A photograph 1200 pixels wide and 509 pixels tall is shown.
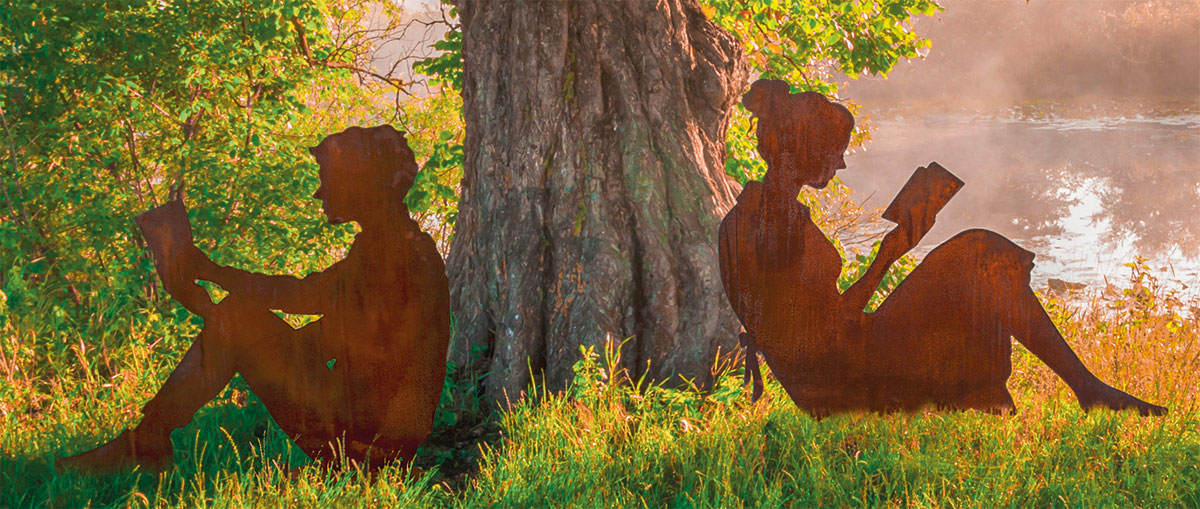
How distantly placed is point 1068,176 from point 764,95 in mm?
14957

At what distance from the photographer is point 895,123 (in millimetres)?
21844

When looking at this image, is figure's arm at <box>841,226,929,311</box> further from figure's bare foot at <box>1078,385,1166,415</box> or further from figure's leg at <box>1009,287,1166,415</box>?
figure's bare foot at <box>1078,385,1166,415</box>

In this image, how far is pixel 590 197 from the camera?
3996 mm

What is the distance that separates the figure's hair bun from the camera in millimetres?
3051

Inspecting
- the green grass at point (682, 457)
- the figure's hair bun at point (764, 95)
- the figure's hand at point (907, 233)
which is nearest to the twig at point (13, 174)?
the green grass at point (682, 457)

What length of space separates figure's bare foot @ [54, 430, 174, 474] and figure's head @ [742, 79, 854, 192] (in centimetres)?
246

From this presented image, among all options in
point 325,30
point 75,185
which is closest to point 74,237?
point 75,185

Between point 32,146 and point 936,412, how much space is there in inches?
201

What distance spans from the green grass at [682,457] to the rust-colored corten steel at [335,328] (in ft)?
0.55

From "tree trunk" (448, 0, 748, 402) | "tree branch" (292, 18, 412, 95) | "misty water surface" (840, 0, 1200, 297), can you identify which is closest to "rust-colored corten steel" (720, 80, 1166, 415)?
"tree trunk" (448, 0, 748, 402)

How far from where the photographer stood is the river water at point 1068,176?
1150 centimetres

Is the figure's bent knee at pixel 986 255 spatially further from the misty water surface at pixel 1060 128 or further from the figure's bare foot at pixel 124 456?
the misty water surface at pixel 1060 128

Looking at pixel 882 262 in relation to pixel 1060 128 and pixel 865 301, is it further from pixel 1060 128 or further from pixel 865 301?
pixel 1060 128

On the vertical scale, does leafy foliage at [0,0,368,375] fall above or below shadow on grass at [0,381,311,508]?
above
